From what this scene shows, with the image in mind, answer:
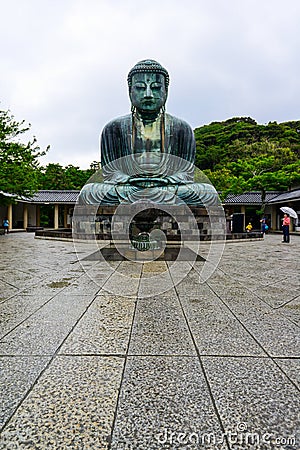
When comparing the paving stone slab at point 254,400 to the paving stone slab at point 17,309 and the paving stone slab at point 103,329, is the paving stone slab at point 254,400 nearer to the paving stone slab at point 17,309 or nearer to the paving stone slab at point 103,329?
the paving stone slab at point 103,329

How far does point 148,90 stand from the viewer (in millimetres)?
10000

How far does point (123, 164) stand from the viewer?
443 inches

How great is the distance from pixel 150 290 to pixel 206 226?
691 centimetres

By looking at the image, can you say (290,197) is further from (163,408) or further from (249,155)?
(163,408)

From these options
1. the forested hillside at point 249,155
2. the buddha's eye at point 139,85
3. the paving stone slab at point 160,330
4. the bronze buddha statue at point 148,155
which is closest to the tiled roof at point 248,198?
the forested hillside at point 249,155

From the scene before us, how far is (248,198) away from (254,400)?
23524mm

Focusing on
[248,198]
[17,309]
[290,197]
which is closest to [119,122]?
[17,309]

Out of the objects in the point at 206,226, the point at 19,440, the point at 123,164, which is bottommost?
the point at 19,440

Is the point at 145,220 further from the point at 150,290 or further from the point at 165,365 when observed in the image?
the point at 165,365

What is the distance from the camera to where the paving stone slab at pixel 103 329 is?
216cm

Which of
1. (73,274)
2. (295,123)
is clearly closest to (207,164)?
(295,123)

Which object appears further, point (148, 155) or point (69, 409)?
point (148, 155)

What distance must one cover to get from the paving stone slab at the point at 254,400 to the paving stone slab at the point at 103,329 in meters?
0.62

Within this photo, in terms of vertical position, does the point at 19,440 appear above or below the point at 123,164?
below
